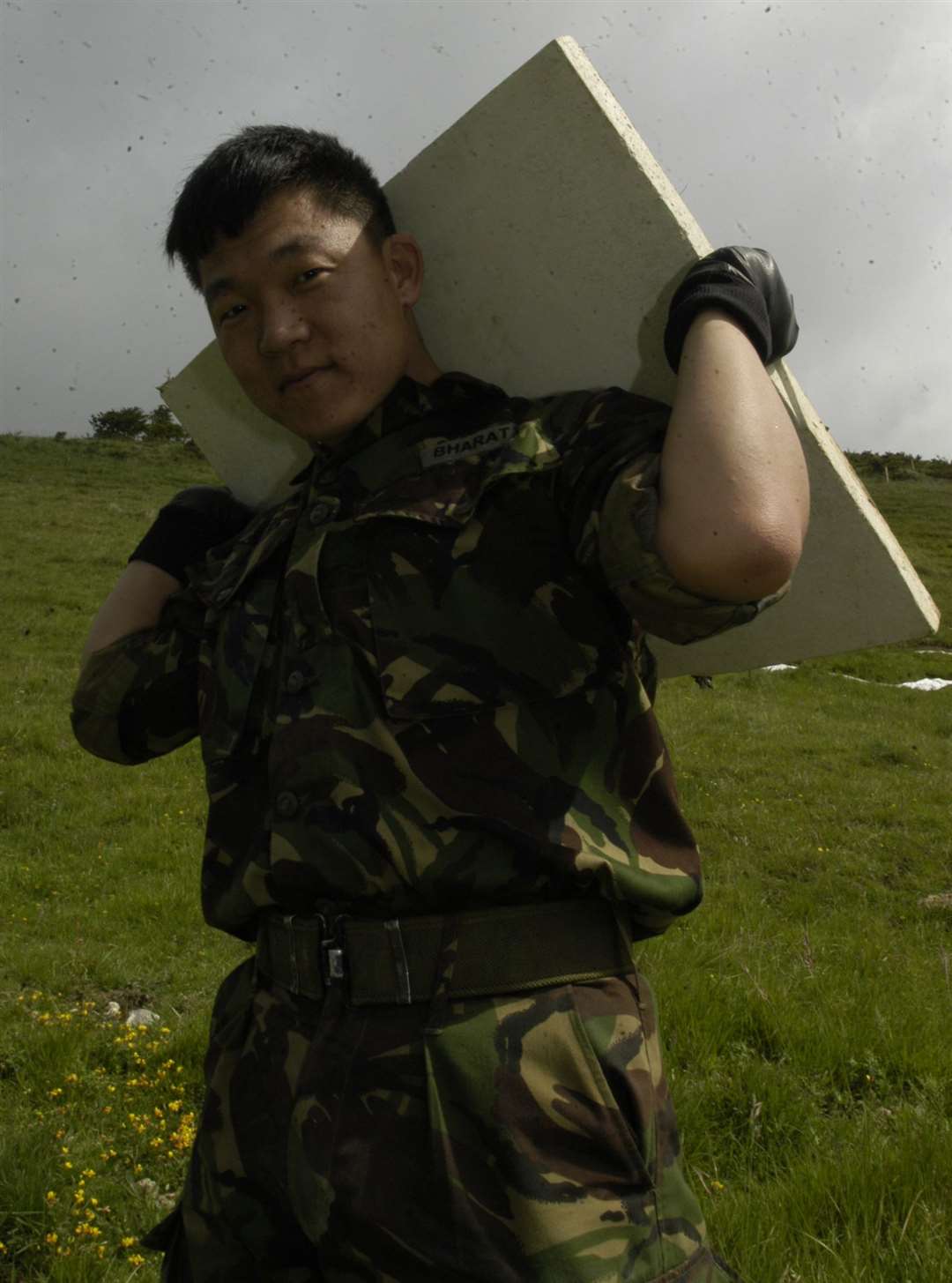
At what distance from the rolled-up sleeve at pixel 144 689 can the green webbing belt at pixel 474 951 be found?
0.72 metres

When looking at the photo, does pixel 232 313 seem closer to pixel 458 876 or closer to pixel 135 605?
pixel 135 605

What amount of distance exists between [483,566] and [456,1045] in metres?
0.69

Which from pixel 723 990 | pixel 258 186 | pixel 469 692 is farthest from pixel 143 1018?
pixel 258 186

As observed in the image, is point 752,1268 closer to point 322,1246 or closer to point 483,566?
point 322,1246

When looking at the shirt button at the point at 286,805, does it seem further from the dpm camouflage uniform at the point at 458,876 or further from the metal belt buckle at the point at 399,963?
the metal belt buckle at the point at 399,963

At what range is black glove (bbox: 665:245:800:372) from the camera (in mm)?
1663

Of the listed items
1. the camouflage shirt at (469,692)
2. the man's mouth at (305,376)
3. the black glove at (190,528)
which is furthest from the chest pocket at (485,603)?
the black glove at (190,528)

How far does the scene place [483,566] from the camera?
5.84ft

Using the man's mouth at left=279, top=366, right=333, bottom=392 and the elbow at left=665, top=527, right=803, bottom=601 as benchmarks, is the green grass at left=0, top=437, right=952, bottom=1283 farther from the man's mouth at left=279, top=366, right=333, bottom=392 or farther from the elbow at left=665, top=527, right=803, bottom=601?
the man's mouth at left=279, top=366, right=333, bottom=392

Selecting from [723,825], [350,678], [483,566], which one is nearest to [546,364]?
[483,566]

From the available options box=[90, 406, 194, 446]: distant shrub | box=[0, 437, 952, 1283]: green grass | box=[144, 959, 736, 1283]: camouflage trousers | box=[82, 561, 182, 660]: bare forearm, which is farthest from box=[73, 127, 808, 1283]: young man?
box=[90, 406, 194, 446]: distant shrub

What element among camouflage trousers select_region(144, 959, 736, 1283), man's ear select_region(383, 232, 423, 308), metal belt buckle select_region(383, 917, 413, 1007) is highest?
man's ear select_region(383, 232, 423, 308)

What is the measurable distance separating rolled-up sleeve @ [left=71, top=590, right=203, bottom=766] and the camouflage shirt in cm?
28

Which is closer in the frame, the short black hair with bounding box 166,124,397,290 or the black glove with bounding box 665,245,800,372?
the black glove with bounding box 665,245,800,372
